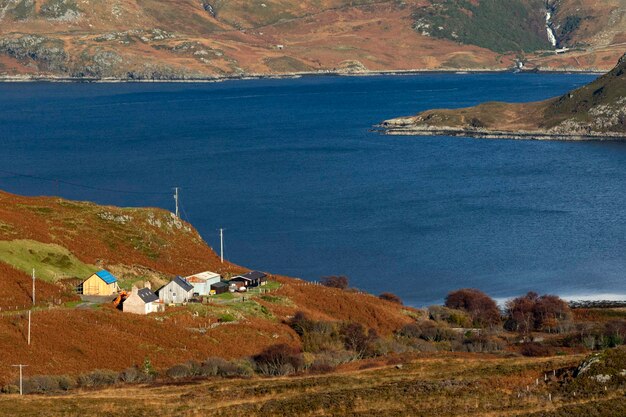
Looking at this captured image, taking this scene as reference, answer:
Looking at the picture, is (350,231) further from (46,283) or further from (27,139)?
(27,139)

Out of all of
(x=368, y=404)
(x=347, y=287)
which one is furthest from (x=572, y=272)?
(x=368, y=404)

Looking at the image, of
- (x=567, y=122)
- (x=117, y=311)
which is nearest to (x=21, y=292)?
(x=117, y=311)

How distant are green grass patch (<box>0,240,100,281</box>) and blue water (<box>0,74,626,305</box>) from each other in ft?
78.9

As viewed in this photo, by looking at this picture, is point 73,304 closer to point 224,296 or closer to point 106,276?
point 106,276

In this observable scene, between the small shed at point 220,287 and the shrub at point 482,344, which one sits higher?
the small shed at point 220,287

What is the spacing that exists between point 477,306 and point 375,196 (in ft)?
183

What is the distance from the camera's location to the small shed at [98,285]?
192ft

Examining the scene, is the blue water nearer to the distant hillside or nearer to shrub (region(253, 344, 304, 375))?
the distant hillside

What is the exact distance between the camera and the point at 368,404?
3625 centimetres

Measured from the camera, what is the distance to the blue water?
86.6 m

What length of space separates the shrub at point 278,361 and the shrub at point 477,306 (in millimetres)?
18846

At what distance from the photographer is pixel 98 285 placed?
193 feet

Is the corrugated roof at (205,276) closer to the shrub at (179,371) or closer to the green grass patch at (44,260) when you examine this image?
the green grass patch at (44,260)

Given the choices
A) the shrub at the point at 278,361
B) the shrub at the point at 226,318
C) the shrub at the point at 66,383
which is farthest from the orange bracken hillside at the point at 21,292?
the shrub at the point at 278,361
